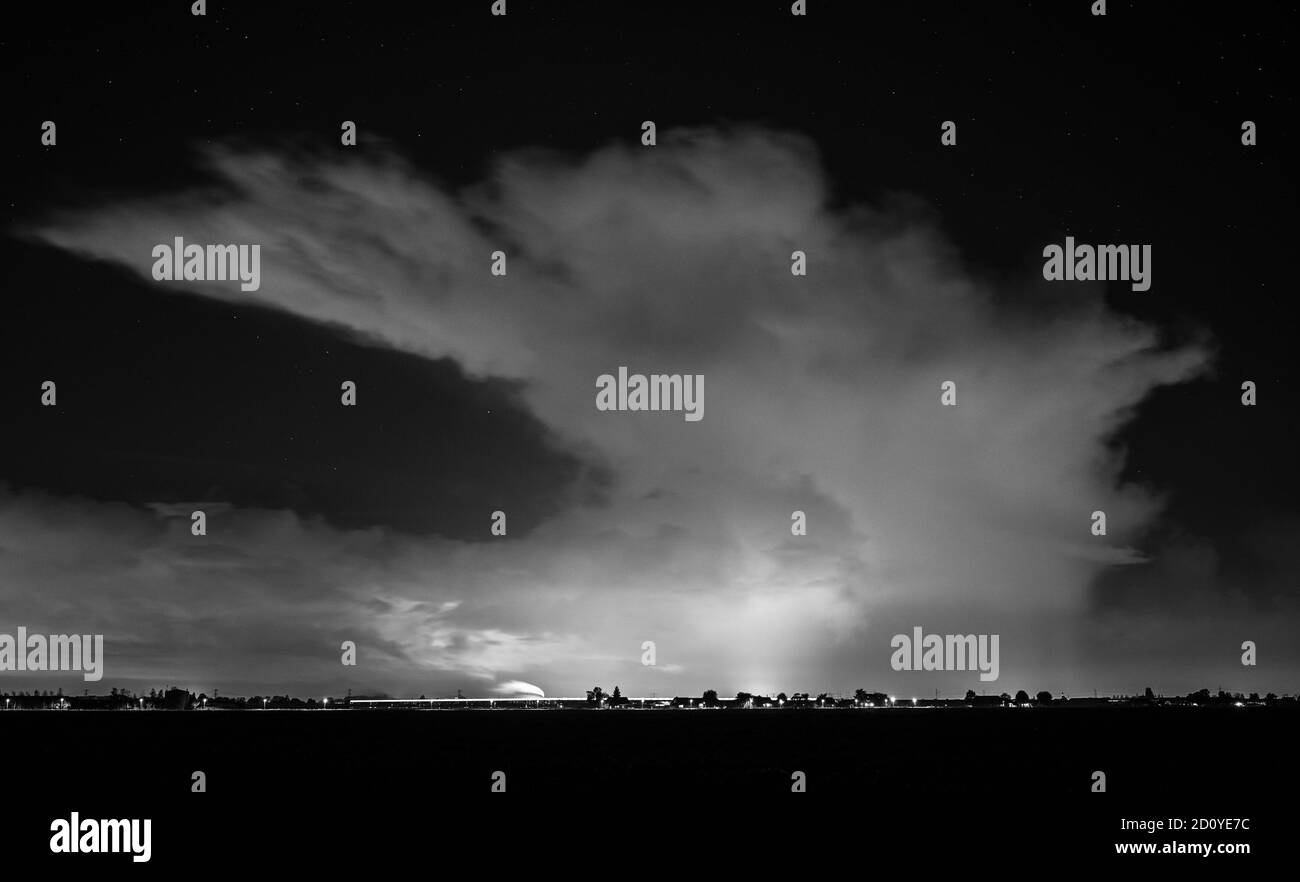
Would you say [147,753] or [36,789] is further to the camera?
[147,753]
